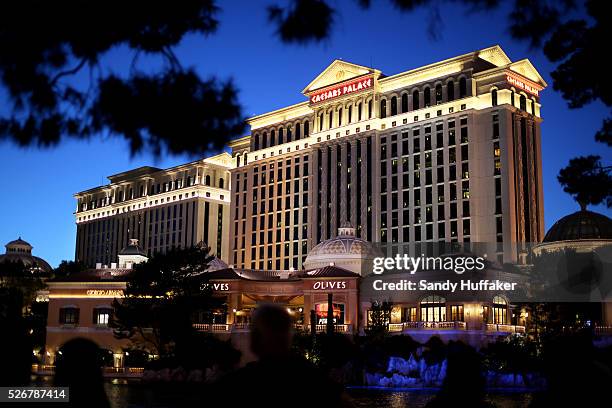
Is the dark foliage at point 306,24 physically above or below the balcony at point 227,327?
above

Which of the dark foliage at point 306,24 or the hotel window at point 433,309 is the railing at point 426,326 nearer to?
the hotel window at point 433,309

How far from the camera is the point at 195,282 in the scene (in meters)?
55.2

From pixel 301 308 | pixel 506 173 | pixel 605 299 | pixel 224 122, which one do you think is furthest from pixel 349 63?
pixel 224 122

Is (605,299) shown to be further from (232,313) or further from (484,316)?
(232,313)

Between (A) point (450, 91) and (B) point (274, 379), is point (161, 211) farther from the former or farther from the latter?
(B) point (274, 379)

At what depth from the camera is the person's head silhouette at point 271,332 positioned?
5.21 m

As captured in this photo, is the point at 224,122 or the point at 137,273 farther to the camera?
the point at 137,273

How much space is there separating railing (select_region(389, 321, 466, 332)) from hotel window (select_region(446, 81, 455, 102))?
154 feet

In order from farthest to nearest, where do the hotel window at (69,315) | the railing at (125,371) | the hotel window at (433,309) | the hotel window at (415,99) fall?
the hotel window at (415,99) < the hotel window at (69,315) < the hotel window at (433,309) < the railing at (125,371)

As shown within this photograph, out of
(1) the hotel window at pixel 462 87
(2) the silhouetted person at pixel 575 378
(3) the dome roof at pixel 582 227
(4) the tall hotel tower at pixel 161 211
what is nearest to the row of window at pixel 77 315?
(3) the dome roof at pixel 582 227

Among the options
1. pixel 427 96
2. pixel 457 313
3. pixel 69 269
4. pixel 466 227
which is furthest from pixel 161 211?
pixel 457 313

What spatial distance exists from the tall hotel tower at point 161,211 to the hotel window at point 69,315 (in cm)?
5411

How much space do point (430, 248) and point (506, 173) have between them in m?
13.6

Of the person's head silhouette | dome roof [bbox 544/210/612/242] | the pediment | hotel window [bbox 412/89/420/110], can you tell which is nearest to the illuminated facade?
dome roof [bbox 544/210/612/242]
